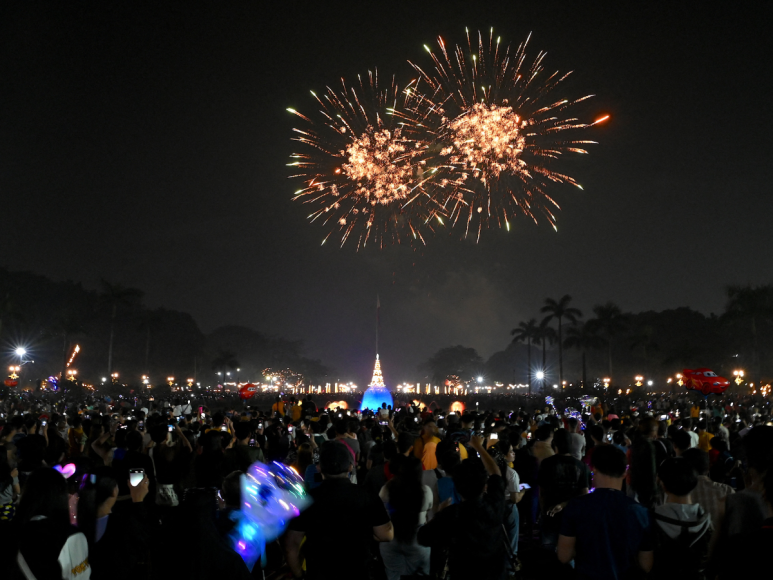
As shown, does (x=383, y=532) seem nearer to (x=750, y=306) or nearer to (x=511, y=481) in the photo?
(x=511, y=481)

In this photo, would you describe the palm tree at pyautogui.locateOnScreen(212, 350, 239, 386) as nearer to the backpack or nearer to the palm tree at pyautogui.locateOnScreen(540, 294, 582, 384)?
the palm tree at pyautogui.locateOnScreen(540, 294, 582, 384)

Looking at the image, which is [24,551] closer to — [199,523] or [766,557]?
[199,523]

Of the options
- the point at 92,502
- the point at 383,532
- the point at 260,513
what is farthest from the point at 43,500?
the point at 383,532

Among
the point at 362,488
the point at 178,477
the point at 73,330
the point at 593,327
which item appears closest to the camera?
the point at 362,488

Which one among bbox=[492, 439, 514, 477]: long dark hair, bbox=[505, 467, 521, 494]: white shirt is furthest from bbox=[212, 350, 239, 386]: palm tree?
bbox=[505, 467, 521, 494]: white shirt

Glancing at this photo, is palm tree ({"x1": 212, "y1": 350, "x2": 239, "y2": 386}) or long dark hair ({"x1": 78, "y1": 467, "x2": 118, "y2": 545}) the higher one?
palm tree ({"x1": 212, "y1": 350, "x2": 239, "y2": 386})

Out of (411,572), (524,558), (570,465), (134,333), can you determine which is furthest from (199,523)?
(134,333)
